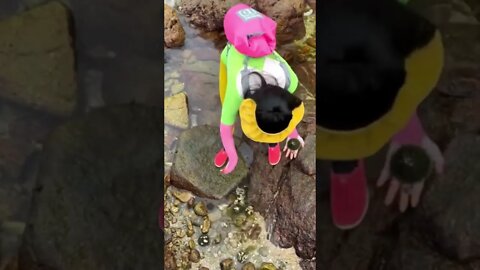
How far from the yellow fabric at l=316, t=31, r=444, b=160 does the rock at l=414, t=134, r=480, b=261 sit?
0.60ft

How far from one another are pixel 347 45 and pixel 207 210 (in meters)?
0.70

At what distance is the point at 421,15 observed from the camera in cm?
185

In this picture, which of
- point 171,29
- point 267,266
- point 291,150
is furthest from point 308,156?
point 171,29

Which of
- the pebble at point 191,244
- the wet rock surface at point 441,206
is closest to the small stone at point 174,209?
the pebble at point 191,244

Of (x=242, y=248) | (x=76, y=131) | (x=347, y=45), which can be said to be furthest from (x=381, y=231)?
(x=76, y=131)

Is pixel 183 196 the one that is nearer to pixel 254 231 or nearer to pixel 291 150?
pixel 254 231

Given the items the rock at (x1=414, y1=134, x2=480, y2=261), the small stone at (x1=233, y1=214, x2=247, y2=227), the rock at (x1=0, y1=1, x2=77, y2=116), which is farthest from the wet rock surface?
the rock at (x1=0, y1=1, x2=77, y2=116)

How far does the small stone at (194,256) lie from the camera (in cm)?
194

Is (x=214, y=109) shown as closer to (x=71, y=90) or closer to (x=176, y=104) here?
(x=176, y=104)

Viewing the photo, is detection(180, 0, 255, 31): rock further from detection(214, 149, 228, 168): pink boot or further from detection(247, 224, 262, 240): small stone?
detection(247, 224, 262, 240): small stone

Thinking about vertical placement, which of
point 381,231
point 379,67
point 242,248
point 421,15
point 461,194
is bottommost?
point 242,248

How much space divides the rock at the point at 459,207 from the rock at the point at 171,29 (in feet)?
3.05

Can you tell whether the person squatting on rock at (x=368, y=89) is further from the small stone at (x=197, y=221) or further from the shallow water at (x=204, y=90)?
the small stone at (x=197, y=221)

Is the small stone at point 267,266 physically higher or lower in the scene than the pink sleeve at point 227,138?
lower
